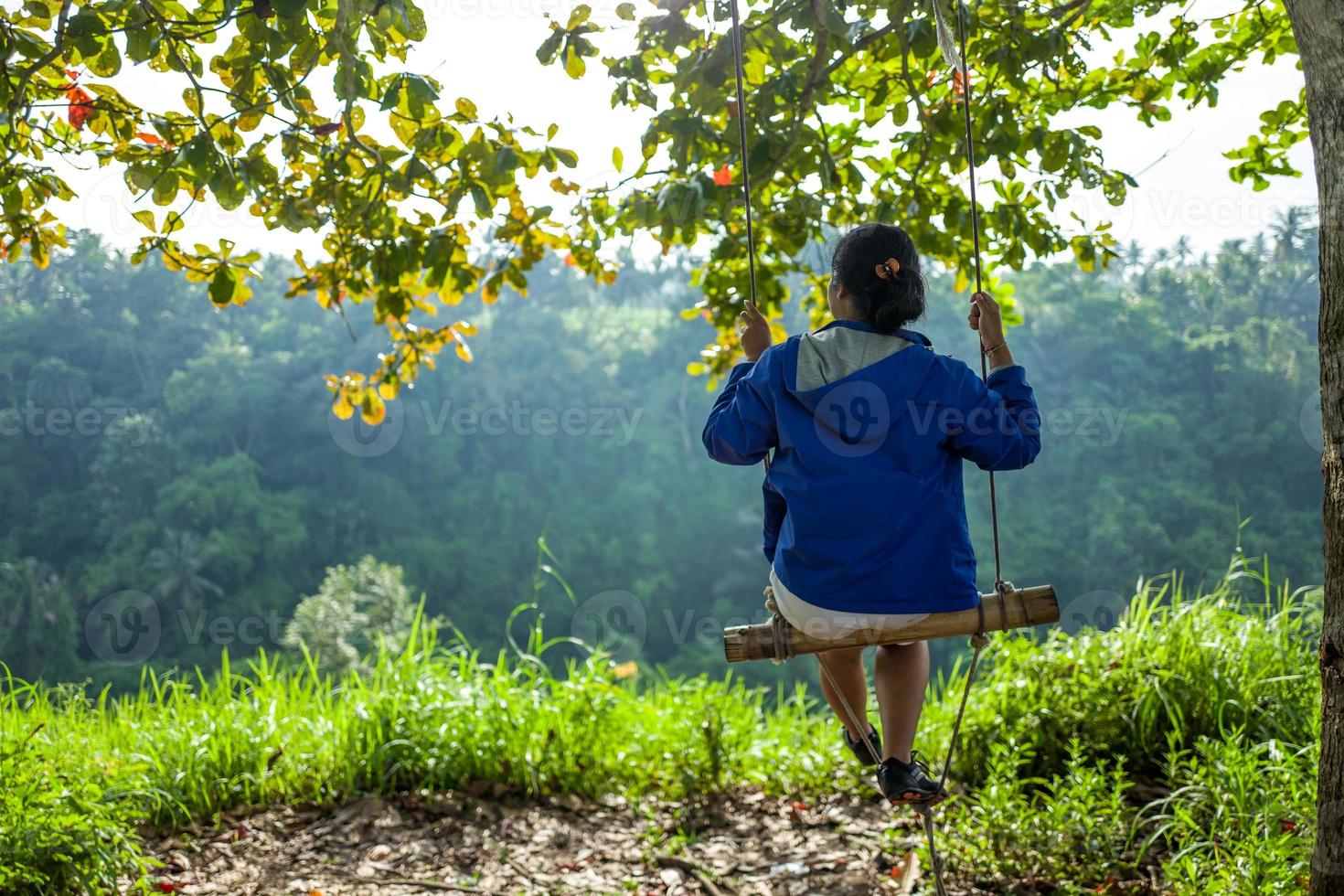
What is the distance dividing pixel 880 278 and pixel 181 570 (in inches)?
1390

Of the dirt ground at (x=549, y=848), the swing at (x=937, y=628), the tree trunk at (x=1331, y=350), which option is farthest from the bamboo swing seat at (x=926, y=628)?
the dirt ground at (x=549, y=848)

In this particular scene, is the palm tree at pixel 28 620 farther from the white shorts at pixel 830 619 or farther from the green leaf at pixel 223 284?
the white shorts at pixel 830 619

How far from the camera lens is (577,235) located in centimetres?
345

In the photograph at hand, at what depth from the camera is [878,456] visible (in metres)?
2.01

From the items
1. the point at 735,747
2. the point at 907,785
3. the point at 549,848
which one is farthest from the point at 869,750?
the point at 735,747

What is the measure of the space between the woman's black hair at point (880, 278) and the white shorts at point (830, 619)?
20.6 inches

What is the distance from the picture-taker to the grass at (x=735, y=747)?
8.95 ft

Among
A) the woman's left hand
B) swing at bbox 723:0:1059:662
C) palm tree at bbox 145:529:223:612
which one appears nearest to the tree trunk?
swing at bbox 723:0:1059:662

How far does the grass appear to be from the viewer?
273 cm

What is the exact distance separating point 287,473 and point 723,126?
39.1 meters

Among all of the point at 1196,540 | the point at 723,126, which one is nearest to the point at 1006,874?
the point at 723,126

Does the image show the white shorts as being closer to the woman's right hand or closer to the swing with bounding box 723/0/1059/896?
the swing with bounding box 723/0/1059/896

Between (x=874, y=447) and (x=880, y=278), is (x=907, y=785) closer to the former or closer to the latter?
(x=874, y=447)

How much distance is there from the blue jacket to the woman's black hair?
0.17 feet
